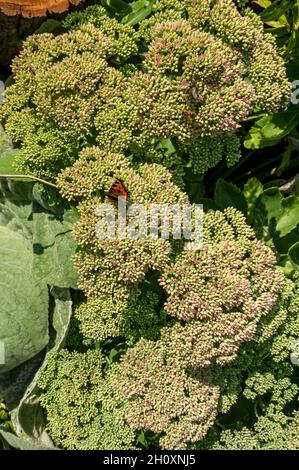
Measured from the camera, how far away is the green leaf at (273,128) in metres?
1.79

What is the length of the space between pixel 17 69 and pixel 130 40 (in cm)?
33

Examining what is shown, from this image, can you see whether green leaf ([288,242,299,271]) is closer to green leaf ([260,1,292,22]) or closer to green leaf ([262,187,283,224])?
green leaf ([262,187,283,224])

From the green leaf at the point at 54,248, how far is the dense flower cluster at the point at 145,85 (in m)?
0.18

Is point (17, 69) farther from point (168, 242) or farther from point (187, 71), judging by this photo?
point (168, 242)

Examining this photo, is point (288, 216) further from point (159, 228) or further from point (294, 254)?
point (159, 228)

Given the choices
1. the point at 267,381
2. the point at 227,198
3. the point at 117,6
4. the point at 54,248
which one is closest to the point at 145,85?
the point at 117,6

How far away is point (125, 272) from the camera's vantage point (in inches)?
57.9

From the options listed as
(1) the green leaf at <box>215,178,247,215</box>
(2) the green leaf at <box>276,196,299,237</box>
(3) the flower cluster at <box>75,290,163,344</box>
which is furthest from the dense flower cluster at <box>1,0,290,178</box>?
(3) the flower cluster at <box>75,290,163,344</box>

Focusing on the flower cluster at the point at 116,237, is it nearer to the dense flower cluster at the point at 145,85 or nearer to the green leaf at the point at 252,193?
the dense flower cluster at the point at 145,85

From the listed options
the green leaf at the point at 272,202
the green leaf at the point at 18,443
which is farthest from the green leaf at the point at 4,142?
the green leaf at the point at 18,443

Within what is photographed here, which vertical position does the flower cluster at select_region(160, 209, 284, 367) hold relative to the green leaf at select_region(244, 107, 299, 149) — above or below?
below

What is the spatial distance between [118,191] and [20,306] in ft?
1.87

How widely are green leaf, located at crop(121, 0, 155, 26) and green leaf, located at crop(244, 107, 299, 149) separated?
0.49 meters

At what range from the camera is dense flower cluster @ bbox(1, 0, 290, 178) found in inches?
58.7
